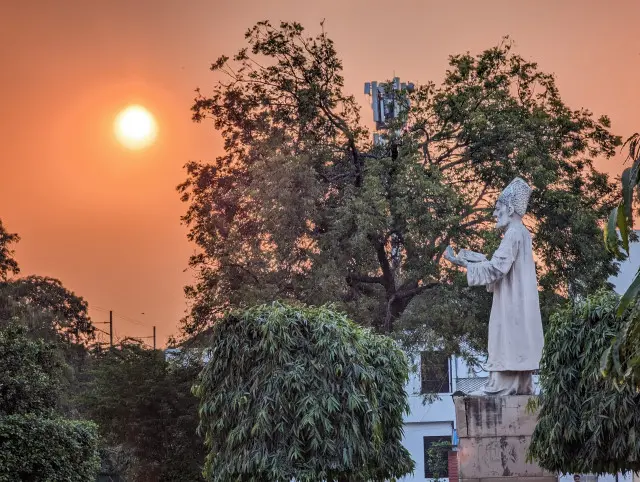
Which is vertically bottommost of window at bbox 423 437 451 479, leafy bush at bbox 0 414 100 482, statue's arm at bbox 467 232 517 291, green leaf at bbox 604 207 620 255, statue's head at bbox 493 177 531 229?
window at bbox 423 437 451 479

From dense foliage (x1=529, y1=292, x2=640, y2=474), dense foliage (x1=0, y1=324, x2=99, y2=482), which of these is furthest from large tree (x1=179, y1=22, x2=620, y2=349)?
dense foliage (x1=529, y1=292, x2=640, y2=474)

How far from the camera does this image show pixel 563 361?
16.8 meters

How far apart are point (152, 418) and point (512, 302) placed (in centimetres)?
2358

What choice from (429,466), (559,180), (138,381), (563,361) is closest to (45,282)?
(138,381)

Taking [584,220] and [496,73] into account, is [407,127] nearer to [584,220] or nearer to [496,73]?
[496,73]

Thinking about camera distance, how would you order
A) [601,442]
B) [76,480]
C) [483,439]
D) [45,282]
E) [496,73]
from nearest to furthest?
[483,439]
[601,442]
[76,480]
[496,73]
[45,282]

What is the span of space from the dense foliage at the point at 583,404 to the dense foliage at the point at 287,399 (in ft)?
13.4

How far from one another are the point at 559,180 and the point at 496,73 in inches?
125

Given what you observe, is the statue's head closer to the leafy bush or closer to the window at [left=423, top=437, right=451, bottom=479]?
the leafy bush

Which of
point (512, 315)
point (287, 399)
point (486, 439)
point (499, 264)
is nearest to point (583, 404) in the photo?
point (512, 315)

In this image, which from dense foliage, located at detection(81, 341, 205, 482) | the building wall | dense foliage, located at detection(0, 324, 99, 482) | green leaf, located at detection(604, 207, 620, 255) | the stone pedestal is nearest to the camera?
green leaf, located at detection(604, 207, 620, 255)

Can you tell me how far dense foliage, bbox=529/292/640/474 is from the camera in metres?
16.0

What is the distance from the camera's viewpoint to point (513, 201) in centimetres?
1598

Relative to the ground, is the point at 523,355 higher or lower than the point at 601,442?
higher
